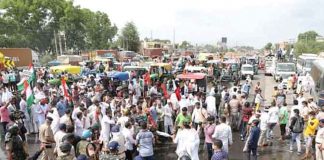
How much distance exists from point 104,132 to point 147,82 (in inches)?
428

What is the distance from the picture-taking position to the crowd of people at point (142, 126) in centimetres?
818

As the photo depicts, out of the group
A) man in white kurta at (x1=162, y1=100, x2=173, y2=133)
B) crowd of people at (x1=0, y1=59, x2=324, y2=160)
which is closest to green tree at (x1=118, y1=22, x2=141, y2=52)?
crowd of people at (x1=0, y1=59, x2=324, y2=160)

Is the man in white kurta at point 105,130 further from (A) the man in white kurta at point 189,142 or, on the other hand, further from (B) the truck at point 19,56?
(B) the truck at point 19,56

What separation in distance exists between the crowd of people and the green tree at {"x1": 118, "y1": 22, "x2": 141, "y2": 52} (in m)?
62.7

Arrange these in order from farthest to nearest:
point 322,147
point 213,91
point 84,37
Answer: point 84,37
point 213,91
point 322,147

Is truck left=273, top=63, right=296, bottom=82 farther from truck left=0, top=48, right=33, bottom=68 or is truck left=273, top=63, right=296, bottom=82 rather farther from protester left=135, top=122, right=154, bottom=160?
protester left=135, top=122, right=154, bottom=160

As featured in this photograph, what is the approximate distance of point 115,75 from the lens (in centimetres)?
2294

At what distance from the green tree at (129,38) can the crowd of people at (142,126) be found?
62661 mm

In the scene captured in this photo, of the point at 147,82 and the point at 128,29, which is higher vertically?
the point at 128,29

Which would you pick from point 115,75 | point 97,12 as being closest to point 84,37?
point 97,12

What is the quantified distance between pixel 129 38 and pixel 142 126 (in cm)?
7206

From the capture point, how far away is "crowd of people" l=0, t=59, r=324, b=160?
8.18 metres

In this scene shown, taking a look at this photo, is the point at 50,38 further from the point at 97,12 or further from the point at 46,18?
the point at 97,12

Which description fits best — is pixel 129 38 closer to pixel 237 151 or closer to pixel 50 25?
pixel 50 25
